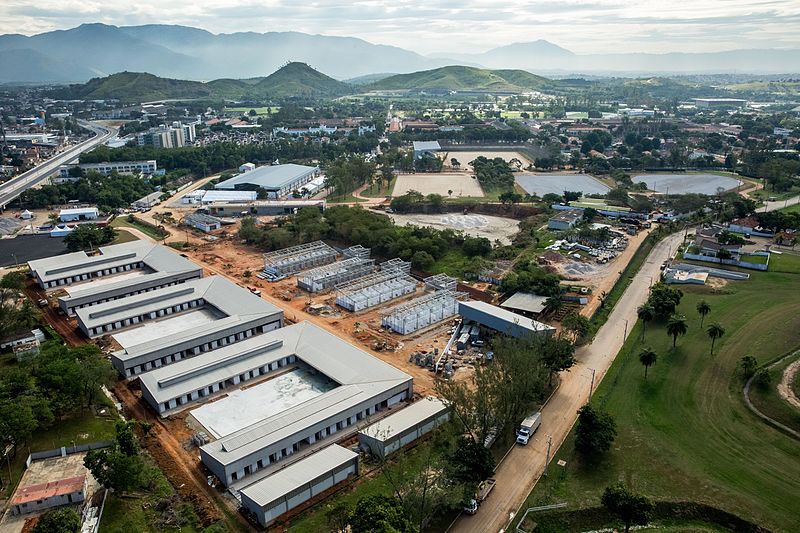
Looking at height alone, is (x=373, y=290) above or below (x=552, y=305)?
below

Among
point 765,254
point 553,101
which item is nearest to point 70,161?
point 765,254

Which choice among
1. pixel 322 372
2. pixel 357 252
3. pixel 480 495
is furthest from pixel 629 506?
pixel 357 252

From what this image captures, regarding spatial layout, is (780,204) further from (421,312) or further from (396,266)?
(421,312)

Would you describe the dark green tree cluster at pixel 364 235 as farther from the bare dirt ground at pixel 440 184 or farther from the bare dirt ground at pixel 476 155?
the bare dirt ground at pixel 476 155

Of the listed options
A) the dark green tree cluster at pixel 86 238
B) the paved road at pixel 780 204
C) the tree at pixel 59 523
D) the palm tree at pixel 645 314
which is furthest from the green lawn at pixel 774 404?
the dark green tree cluster at pixel 86 238

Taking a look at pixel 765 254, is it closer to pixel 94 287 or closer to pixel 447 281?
pixel 447 281

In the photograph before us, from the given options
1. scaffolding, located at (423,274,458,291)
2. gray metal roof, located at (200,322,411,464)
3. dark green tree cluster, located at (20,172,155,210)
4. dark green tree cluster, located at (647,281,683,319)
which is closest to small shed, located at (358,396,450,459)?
gray metal roof, located at (200,322,411,464)

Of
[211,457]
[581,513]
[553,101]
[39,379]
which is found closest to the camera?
[581,513]
